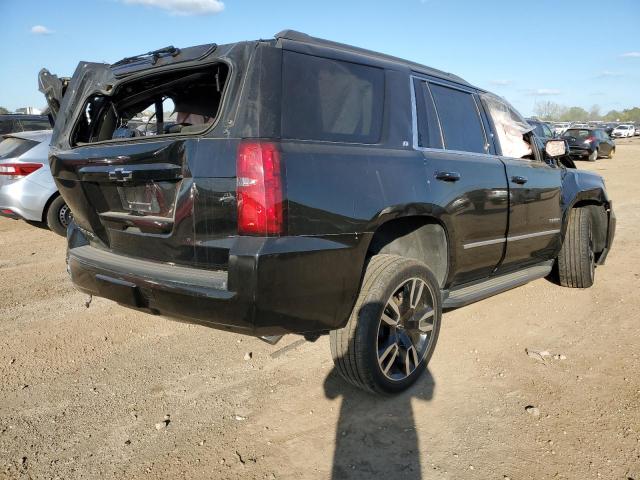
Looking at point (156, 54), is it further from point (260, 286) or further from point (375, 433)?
point (375, 433)

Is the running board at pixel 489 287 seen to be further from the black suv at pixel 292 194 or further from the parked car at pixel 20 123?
the parked car at pixel 20 123

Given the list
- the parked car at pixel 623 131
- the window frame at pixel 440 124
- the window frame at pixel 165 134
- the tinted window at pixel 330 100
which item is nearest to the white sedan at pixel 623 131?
the parked car at pixel 623 131

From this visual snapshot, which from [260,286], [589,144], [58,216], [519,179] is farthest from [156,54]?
[589,144]

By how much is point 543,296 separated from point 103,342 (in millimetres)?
4013

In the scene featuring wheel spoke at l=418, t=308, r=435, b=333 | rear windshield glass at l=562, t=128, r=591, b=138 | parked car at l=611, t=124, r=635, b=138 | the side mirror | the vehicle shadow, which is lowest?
the vehicle shadow

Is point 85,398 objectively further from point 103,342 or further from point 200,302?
point 200,302

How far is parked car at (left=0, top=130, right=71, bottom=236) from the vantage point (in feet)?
21.5

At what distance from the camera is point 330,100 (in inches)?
103

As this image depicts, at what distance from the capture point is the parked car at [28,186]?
258 inches

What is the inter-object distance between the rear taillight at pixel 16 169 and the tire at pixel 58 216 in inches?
19.2

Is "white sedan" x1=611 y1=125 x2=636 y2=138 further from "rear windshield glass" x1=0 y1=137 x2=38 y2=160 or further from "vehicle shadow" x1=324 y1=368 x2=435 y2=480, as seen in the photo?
"vehicle shadow" x1=324 y1=368 x2=435 y2=480

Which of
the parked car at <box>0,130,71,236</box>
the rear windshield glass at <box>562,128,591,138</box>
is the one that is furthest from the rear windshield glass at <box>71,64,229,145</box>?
the rear windshield glass at <box>562,128,591,138</box>

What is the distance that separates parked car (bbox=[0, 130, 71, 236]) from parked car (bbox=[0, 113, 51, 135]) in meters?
3.92

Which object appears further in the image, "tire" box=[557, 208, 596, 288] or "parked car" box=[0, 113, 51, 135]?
"parked car" box=[0, 113, 51, 135]
